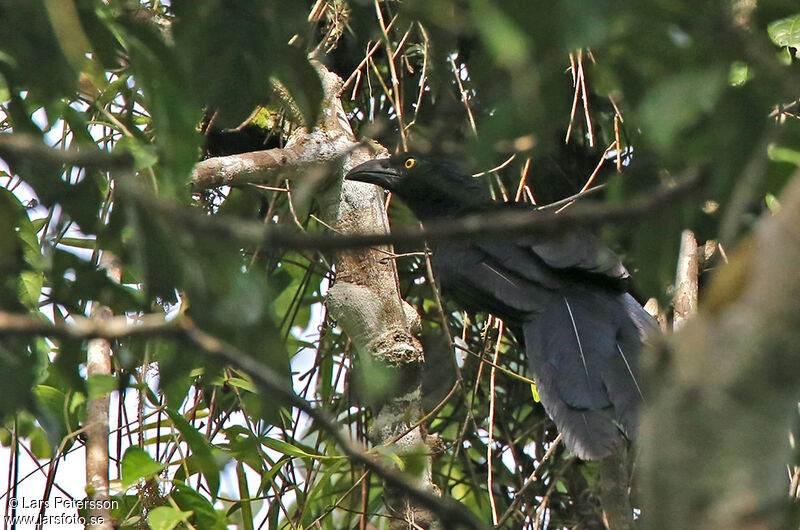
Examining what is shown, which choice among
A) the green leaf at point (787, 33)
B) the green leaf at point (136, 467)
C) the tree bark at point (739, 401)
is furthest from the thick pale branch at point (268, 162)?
the tree bark at point (739, 401)

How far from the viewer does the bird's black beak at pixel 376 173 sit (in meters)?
4.09

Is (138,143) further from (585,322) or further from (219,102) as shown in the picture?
(585,322)

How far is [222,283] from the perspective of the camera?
4.08ft

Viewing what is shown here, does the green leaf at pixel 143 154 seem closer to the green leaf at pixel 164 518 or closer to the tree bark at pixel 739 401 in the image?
the green leaf at pixel 164 518

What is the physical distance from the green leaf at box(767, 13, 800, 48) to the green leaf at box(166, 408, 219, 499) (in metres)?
2.37

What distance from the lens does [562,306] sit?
13.9 ft

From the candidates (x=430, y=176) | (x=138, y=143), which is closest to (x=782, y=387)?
(x=138, y=143)

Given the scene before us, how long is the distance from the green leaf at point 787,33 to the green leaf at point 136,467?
98.2 inches

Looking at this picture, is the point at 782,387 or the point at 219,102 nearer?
the point at 782,387

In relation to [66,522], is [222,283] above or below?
below

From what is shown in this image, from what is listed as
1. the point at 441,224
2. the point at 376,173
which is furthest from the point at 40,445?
the point at 441,224

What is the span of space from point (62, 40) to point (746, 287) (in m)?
0.89

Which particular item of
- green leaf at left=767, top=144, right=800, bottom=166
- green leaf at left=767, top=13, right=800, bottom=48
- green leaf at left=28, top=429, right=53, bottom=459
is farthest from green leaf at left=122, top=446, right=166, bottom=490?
green leaf at left=767, top=13, right=800, bottom=48

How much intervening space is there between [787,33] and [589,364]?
1.48 m
